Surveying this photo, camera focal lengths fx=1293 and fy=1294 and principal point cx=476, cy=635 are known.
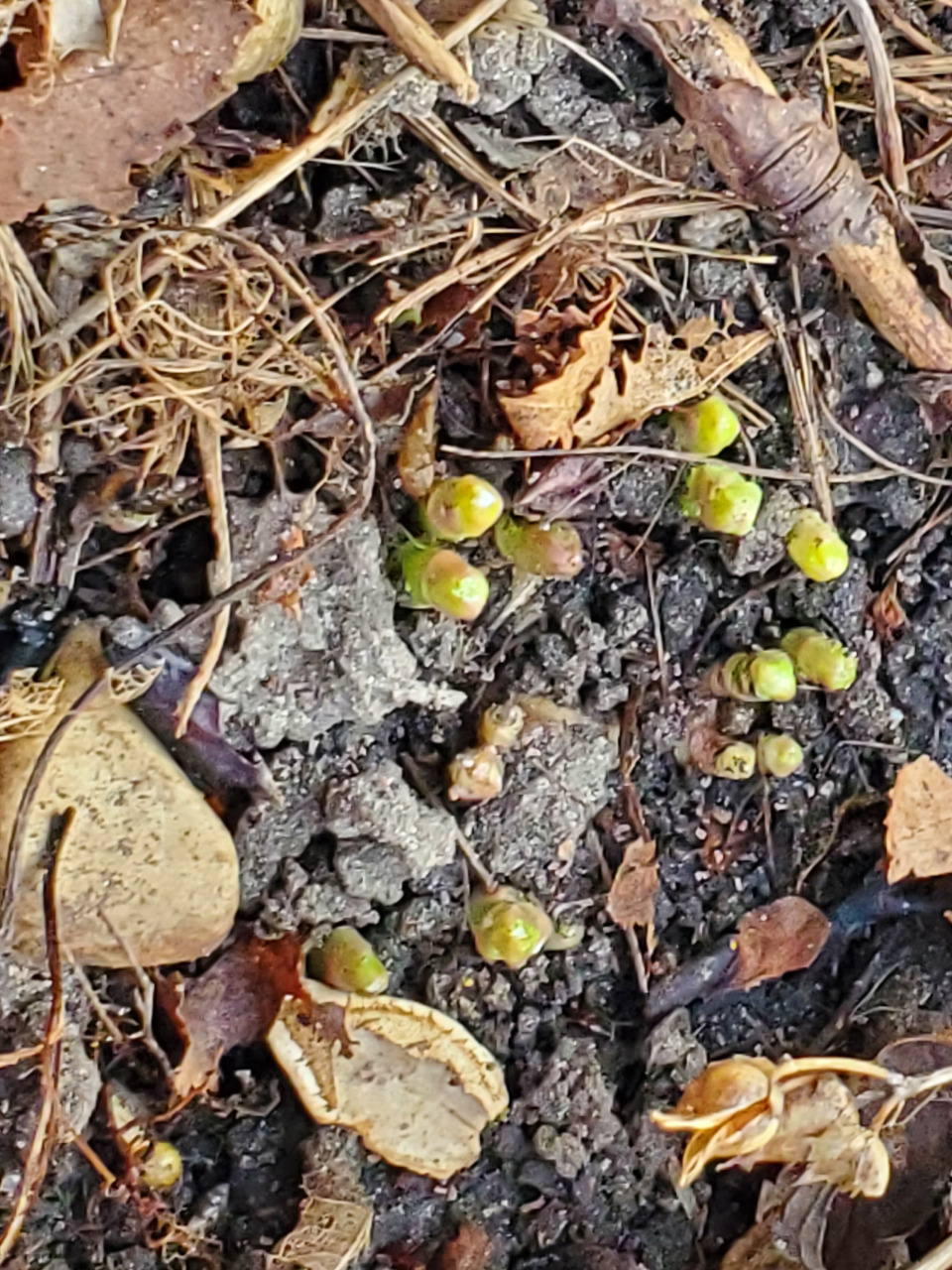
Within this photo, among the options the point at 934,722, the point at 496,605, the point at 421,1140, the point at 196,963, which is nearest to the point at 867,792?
the point at 934,722

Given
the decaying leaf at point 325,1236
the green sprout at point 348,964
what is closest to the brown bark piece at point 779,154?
the green sprout at point 348,964

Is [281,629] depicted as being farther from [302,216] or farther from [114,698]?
[302,216]

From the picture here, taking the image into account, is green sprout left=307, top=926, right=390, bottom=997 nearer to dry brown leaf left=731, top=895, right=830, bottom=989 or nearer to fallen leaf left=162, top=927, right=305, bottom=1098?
fallen leaf left=162, top=927, right=305, bottom=1098

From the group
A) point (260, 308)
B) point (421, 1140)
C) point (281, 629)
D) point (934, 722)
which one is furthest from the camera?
point (934, 722)

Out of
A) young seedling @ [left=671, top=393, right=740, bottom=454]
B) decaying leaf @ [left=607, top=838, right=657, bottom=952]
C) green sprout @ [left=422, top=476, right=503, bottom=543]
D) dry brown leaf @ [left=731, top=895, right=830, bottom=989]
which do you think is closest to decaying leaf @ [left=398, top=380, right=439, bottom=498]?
green sprout @ [left=422, top=476, right=503, bottom=543]

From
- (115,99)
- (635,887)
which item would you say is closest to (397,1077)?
(635,887)

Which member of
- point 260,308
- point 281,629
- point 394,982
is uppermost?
point 260,308
